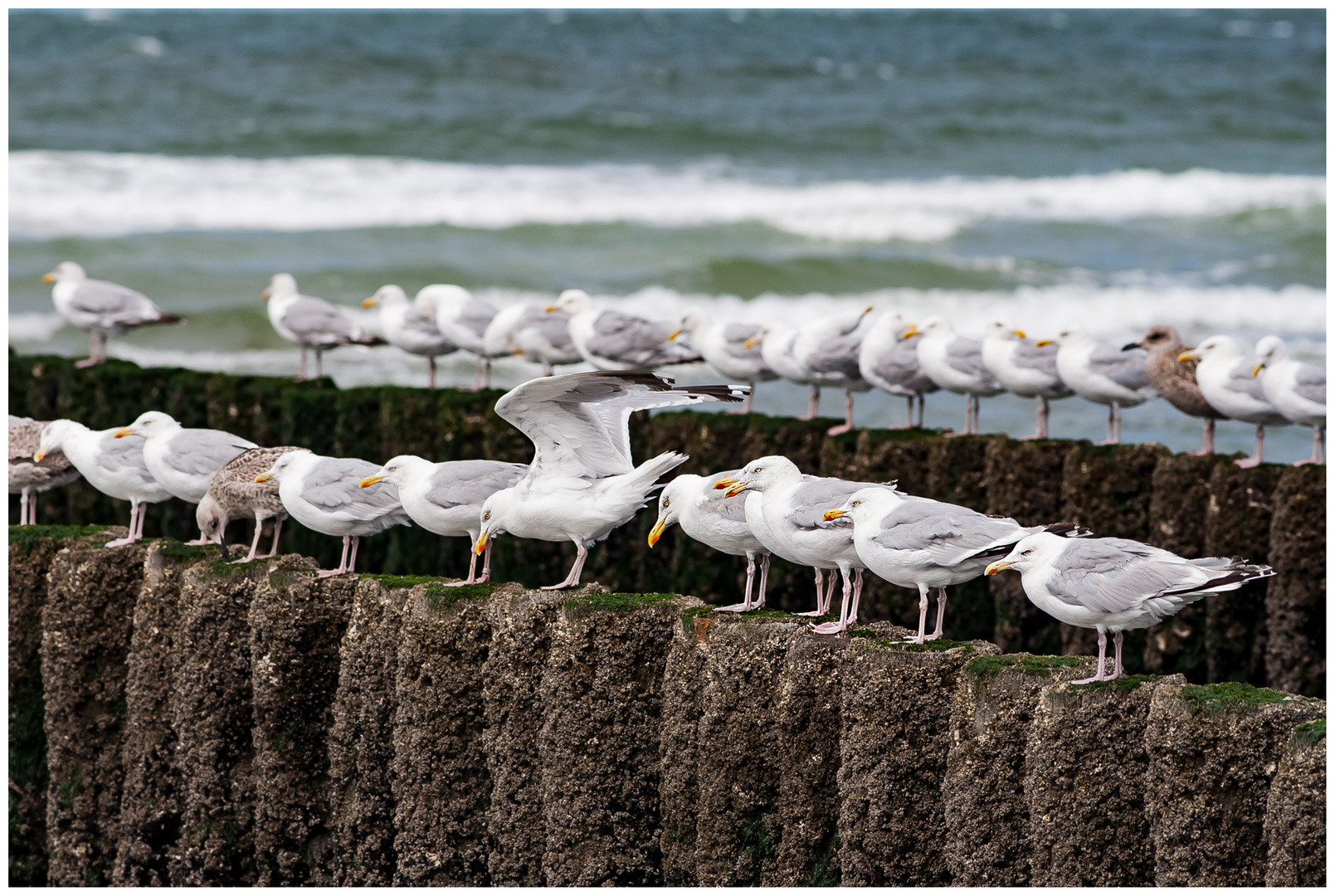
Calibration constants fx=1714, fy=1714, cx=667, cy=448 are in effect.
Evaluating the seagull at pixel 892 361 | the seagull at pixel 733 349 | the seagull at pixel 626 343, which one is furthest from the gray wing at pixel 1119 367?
the seagull at pixel 626 343

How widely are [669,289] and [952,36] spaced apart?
2283 cm

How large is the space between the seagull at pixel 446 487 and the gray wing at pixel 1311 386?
18.2 feet

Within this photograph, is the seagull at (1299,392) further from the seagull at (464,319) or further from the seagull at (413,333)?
the seagull at (413,333)

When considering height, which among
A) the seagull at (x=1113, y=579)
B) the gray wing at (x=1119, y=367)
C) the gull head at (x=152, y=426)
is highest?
the gray wing at (x=1119, y=367)

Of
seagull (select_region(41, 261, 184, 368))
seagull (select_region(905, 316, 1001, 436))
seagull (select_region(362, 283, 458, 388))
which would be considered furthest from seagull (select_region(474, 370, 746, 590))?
seagull (select_region(41, 261, 184, 368))

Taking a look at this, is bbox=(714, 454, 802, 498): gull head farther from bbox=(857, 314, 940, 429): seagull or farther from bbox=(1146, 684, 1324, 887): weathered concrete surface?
bbox=(857, 314, 940, 429): seagull

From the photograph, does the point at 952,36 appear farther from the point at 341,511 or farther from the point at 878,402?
the point at 341,511

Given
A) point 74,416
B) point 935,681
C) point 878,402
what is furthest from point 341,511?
point 878,402

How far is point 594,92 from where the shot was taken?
39562mm

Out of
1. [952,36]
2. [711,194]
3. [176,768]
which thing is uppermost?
[952,36]

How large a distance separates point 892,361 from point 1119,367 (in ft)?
5.24

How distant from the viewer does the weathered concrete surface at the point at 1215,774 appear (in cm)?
588

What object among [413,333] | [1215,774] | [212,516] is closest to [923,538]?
[1215,774]

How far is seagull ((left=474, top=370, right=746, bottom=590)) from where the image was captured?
7.79 metres
